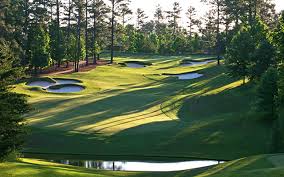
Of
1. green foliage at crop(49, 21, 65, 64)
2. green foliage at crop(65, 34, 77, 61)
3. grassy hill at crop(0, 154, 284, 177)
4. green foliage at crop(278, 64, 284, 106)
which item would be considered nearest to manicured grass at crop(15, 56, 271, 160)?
Answer: green foliage at crop(278, 64, 284, 106)

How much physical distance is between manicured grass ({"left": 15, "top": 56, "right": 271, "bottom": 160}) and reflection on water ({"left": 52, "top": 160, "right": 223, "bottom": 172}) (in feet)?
4.24

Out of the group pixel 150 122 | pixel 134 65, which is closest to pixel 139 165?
pixel 150 122

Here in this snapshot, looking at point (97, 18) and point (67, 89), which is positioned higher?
point (97, 18)

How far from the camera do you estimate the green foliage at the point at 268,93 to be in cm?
3912

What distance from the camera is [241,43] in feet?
174

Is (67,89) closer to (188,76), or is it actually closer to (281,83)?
(188,76)

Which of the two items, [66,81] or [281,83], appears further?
[66,81]

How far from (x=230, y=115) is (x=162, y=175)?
1801 centimetres

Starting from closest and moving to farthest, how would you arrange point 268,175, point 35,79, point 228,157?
point 268,175
point 228,157
point 35,79

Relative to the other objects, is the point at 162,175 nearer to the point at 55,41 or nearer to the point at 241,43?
the point at 241,43

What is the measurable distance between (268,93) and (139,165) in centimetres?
1535

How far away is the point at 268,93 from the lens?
3941cm

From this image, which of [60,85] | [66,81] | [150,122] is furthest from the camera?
[66,81]

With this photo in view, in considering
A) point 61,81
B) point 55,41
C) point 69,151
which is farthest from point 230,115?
point 55,41
